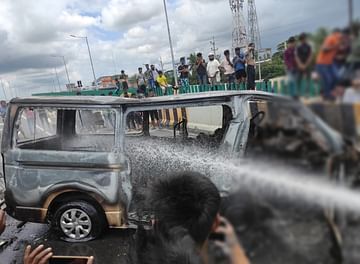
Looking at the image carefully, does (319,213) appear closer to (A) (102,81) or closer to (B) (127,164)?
(B) (127,164)

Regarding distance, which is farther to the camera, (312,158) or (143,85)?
(143,85)

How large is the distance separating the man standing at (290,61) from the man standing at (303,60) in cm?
1

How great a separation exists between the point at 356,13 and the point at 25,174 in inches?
158

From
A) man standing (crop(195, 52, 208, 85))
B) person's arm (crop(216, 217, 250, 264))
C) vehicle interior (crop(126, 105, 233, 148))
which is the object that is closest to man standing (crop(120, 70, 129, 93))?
man standing (crop(195, 52, 208, 85))

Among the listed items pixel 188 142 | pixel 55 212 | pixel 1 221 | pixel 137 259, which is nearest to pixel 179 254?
pixel 137 259

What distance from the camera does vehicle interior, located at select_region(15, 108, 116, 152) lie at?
409 cm

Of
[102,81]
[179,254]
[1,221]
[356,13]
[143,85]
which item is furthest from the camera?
[102,81]

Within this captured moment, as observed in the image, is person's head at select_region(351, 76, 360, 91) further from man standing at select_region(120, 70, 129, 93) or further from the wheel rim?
man standing at select_region(120, 70, 129, 93)

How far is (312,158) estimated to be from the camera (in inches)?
24.9

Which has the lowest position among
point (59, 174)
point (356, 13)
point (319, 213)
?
point (59, 174)

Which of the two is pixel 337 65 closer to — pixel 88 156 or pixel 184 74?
pixel 88 156

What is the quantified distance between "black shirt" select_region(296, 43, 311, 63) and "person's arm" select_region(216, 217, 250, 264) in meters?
0.34

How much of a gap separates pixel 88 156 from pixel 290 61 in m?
3.50

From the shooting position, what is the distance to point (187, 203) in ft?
4.30
